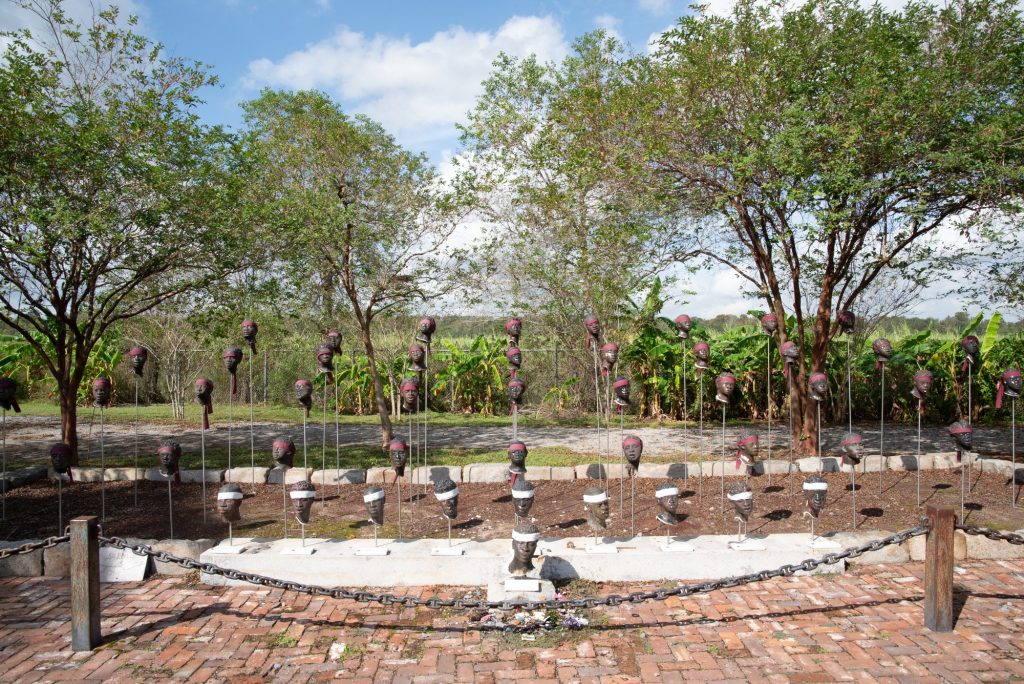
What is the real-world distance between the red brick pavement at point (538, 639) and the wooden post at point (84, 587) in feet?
0.35

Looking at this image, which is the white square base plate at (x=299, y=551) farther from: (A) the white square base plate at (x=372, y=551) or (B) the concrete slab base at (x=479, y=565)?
(A) the white square base plate at (x=372, y=551)

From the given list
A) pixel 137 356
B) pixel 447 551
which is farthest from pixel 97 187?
pixel 447 551

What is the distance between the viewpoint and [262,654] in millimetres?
4277

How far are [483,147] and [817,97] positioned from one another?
5.62 metres

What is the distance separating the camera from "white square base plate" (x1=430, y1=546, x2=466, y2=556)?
17.7 ft

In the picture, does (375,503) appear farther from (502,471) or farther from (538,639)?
(502,471)

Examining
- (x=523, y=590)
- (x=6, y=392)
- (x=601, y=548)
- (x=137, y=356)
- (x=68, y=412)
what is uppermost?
(x=137, y=356)

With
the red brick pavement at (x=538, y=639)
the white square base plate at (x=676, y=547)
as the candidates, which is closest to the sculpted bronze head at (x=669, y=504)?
the white square base plate at (x=676, y=547)

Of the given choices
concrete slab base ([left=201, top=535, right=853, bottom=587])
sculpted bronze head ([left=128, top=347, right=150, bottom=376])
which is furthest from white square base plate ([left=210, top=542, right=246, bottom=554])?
sculpted bronze head ([left=128, top=347, right=150, bottom=376])

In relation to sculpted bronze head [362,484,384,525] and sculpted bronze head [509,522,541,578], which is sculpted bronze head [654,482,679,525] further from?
sculpted bronze head [362,484,384,525]

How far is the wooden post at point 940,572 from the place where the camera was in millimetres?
4426

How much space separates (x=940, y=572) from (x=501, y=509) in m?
3.71

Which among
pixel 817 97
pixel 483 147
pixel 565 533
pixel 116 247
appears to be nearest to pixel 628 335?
pixel 483 147

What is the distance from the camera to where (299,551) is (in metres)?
5.53
